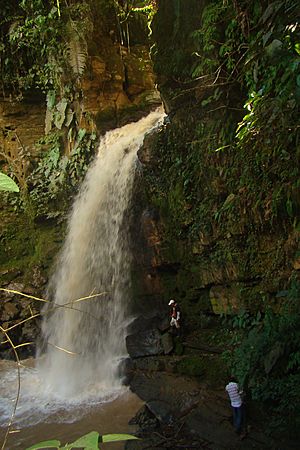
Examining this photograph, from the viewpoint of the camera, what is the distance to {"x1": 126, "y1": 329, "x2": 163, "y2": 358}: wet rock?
20.5 feet

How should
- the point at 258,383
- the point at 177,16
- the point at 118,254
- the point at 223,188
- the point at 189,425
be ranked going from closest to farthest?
the point at 258,383
the point at 189,425
the point at 223,188
the point at 177,16
the point at 118,254

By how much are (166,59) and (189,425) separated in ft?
19.8

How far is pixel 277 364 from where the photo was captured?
160 inches

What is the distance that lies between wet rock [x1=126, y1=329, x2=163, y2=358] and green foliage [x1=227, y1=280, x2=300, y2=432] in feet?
6.27

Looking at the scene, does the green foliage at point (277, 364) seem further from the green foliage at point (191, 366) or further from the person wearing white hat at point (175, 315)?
the person wearing white hat at point (175, 315)

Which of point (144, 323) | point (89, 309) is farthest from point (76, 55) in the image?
point (144, 323)

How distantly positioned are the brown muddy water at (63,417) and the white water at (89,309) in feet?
0.09

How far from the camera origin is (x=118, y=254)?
775 cm

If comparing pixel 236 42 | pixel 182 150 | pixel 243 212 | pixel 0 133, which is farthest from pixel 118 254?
pixel 0 133

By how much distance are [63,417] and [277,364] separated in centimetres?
331

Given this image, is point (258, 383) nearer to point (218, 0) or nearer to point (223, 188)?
point (223, 188)

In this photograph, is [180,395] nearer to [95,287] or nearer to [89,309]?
[95,287]

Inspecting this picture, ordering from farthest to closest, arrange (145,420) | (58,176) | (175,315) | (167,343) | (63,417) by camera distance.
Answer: (58,176)
(175,315)
(167,343)
(63,417)
(145,420)

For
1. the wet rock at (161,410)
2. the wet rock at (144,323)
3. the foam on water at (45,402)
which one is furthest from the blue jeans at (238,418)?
the wet rock at (144,323)
